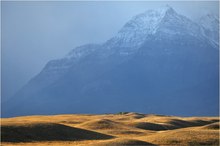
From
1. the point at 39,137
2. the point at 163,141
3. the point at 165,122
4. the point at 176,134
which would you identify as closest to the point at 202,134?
the point at 176,134

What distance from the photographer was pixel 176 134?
222 ft

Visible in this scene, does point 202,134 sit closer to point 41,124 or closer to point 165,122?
point 41,124

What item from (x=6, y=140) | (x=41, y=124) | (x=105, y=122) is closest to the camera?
(x=6, y=140)

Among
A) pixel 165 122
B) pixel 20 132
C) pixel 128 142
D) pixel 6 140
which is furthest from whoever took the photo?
pixel 165 122

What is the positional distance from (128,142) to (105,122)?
141 ft

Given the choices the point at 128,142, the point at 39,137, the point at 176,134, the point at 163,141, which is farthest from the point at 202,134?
the point at 39,137

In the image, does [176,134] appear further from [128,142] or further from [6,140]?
[6,140]

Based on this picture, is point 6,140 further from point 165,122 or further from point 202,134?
point 165,122

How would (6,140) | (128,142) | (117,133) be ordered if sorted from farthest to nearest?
(117,133) → (6,140) → (128,142)

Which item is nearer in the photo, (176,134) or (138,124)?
(176,134)

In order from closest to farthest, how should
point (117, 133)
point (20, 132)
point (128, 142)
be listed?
point (128, 142), point (20, 132), point (117, 133)

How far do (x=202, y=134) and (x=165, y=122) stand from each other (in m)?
49.3

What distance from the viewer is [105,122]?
3885 inches

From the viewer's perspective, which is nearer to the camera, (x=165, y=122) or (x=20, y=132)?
(x=20, y=132)
